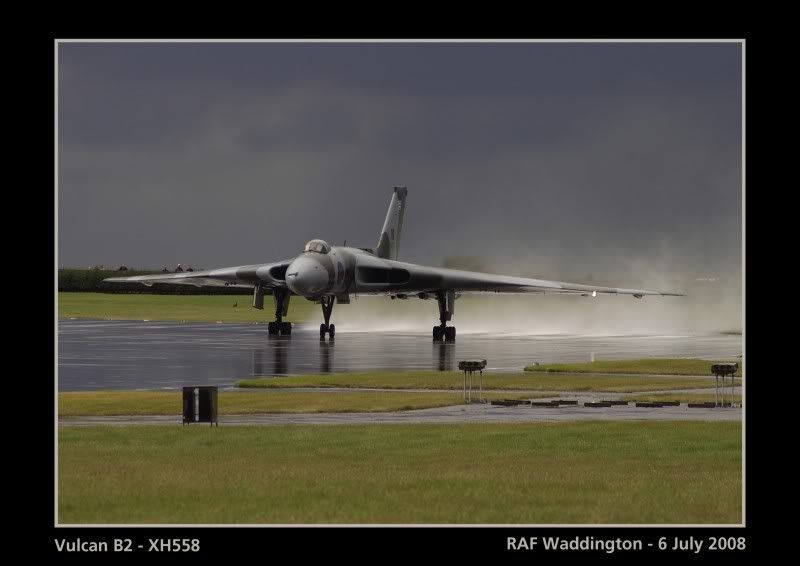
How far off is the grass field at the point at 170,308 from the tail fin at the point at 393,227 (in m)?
15.3

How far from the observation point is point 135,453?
71.7 feet

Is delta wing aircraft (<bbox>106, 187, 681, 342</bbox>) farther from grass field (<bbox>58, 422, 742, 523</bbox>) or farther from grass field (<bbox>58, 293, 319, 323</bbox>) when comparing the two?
grass field (<bbox>58, 422, 742, 523</bbox>)

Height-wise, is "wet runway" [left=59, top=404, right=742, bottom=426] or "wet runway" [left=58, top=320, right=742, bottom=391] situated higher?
"wet runway" [left=58, top=320, right=742, bottom=391]

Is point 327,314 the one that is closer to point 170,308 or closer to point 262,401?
point 262,401

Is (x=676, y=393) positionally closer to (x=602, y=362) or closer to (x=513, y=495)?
(x=602, y=362)

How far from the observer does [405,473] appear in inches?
776

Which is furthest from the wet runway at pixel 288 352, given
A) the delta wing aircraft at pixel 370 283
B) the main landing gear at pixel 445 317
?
the delta wing aircraft at pixel 370 283

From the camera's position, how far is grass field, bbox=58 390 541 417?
28875 mm

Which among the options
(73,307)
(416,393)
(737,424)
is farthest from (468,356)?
(73,307)

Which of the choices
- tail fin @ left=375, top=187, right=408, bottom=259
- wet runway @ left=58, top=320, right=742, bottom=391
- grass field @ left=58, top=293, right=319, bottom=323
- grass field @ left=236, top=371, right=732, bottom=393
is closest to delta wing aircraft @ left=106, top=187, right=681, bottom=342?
wet runway @ left=58, top=320, right=742, bottom=391

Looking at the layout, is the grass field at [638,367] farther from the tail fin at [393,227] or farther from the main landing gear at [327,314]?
the tail fin at [393,227]

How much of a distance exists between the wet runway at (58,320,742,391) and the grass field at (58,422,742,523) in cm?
1175
